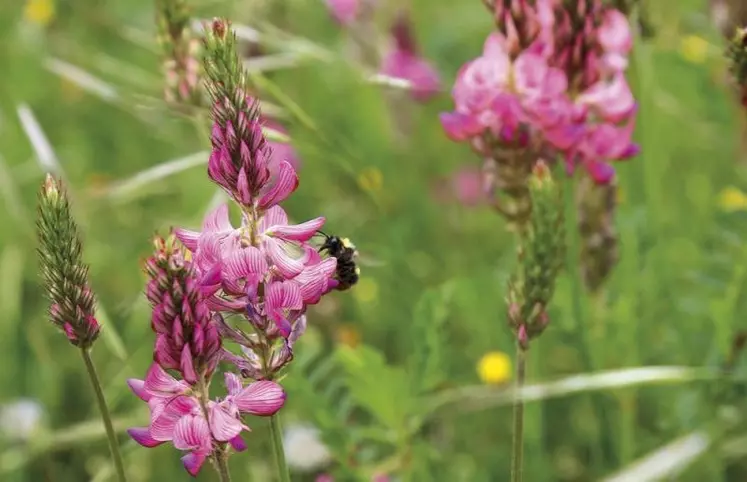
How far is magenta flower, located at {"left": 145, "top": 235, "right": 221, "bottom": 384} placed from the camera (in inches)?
41.9

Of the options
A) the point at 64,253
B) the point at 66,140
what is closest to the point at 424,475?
the point at 64,253

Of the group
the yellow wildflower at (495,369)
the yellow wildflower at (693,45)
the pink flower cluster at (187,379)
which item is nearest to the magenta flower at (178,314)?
the pink flower cluster at (187,379)

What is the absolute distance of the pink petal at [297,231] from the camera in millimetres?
1139

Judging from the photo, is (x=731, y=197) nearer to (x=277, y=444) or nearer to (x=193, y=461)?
(x=277, y=444)

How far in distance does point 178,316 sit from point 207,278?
5 cm

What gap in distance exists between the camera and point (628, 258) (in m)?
2.33

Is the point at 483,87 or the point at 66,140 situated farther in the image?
the point at 66,140

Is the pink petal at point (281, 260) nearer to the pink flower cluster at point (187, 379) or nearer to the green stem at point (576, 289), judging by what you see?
the pink flower cluster at point (187, 379)

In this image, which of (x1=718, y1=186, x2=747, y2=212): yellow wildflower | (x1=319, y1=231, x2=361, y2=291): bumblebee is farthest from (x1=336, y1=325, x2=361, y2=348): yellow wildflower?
(x1=319, y1=231, x2=361, y2=291): bumblebee

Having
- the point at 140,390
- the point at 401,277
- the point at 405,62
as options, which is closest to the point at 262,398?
the point at 140,390

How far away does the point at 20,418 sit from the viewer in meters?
2.75

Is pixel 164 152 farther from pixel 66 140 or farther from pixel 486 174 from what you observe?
pixel 486 174

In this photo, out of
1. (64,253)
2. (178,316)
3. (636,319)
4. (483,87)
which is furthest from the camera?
(636,319)

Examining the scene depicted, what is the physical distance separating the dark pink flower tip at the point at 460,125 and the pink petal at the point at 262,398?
0.76m
